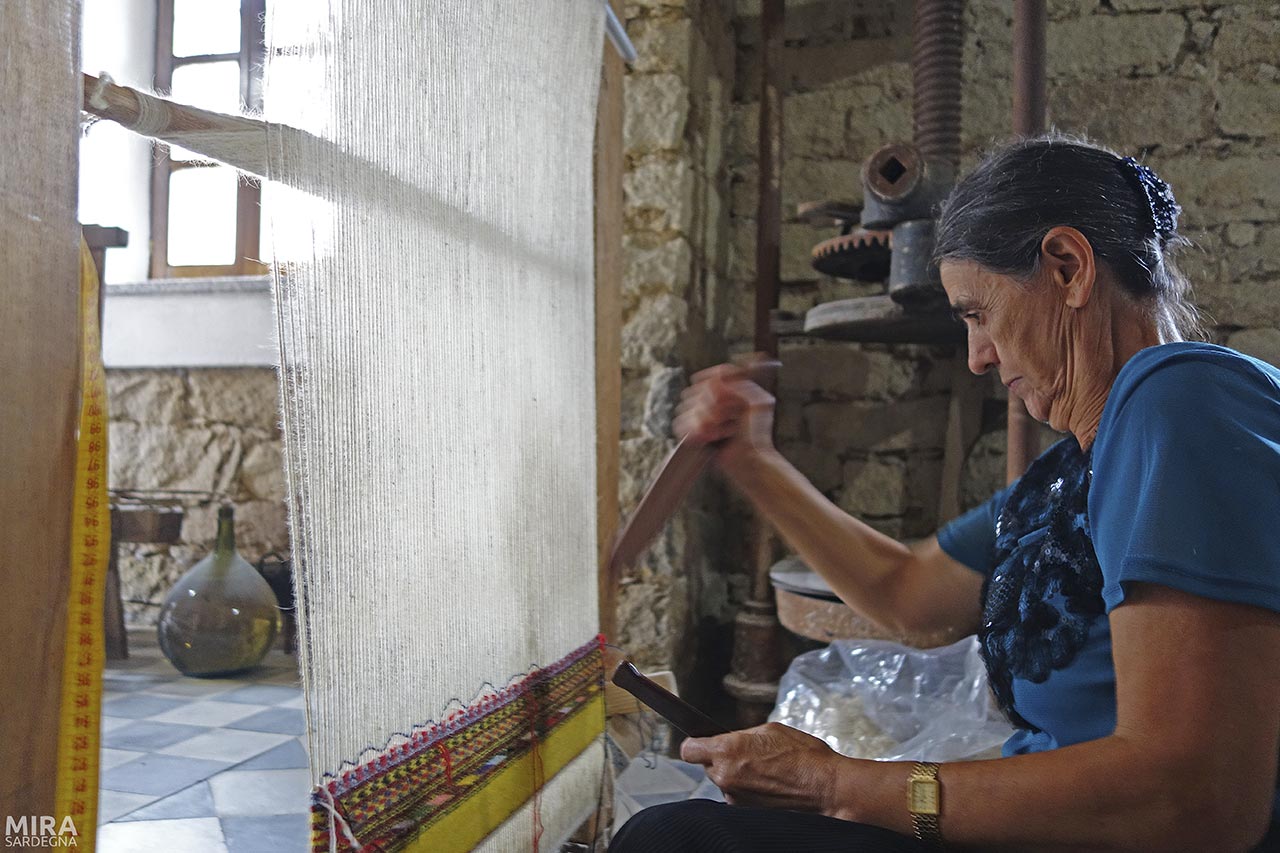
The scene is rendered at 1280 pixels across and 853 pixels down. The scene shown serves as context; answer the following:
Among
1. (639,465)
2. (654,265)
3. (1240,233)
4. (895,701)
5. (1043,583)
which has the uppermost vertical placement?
(1240,233)

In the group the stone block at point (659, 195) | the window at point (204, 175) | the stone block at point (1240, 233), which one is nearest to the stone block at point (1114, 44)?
the stone block at point (1240, 233)

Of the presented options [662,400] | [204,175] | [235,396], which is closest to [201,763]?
[662,400]

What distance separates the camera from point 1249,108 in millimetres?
2596

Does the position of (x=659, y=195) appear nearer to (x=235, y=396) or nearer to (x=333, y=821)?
(x=333, y=821)

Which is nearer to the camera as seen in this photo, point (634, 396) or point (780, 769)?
point (780, 769)

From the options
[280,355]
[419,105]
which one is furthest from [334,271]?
[419,105]

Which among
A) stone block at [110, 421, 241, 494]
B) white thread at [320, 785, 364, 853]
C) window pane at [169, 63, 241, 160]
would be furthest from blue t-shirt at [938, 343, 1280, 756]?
window pane at [169, 63, 241, 160]

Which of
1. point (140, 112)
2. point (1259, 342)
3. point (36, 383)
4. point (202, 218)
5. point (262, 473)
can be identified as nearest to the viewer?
point (36, 383)

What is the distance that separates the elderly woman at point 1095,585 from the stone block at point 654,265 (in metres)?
1.39

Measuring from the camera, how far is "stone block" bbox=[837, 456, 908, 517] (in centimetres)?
274

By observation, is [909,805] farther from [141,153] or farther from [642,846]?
[141,153]

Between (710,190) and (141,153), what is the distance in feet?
8.29

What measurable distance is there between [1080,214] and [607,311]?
80cm

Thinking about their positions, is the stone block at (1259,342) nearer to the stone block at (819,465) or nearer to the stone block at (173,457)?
the stone block at (819,465)
